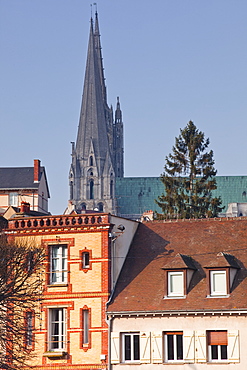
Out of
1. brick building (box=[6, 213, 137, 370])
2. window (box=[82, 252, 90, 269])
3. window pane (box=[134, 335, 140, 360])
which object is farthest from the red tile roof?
window (box=[82, 252, 90, 269])

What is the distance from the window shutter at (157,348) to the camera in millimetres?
43781

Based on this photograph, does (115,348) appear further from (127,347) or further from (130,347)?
(130,347)

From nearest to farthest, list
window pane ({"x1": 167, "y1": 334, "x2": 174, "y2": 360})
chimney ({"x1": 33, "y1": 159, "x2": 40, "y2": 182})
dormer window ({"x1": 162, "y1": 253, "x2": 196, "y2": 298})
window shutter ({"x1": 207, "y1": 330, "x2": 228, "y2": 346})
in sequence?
1. window shutter ({"x1": 207, "y1": 330, "x2": 228, "y2": 346})
2. window pane ({"x1": 167, "y1": 334, "x2": 174, "y2": 360})
3. dormer window ({"x1": 162, "y1": 253, "x2": 196, "y2": 298})
4. chimney ({"x1": 33, "y1": 159, "x2": 40, "y2": 182})

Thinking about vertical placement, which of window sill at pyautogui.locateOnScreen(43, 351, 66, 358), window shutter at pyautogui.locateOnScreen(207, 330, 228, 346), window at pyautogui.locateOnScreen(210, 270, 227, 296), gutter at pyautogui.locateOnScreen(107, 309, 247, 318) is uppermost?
window at pyautogui.locateOnScreen(210, 270, 227, 296)

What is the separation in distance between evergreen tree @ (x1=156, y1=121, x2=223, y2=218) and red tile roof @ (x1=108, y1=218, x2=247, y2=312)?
28579mm

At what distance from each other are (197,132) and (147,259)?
37.7 meters

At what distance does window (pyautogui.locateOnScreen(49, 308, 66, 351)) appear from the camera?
153ft

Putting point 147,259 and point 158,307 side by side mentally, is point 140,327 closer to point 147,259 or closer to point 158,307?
point 158,307

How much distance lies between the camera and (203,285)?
44.5m

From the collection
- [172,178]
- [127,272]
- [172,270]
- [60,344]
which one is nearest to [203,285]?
[172,270]

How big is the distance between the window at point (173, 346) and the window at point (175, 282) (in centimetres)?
195

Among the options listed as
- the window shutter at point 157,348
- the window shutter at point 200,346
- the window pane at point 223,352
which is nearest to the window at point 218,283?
the window shutter at point 200,346

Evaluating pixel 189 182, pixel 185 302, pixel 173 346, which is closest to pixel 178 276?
pixel 185 302

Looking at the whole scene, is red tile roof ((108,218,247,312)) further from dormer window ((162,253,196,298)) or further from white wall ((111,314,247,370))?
white wall ((111,314,247,370))
